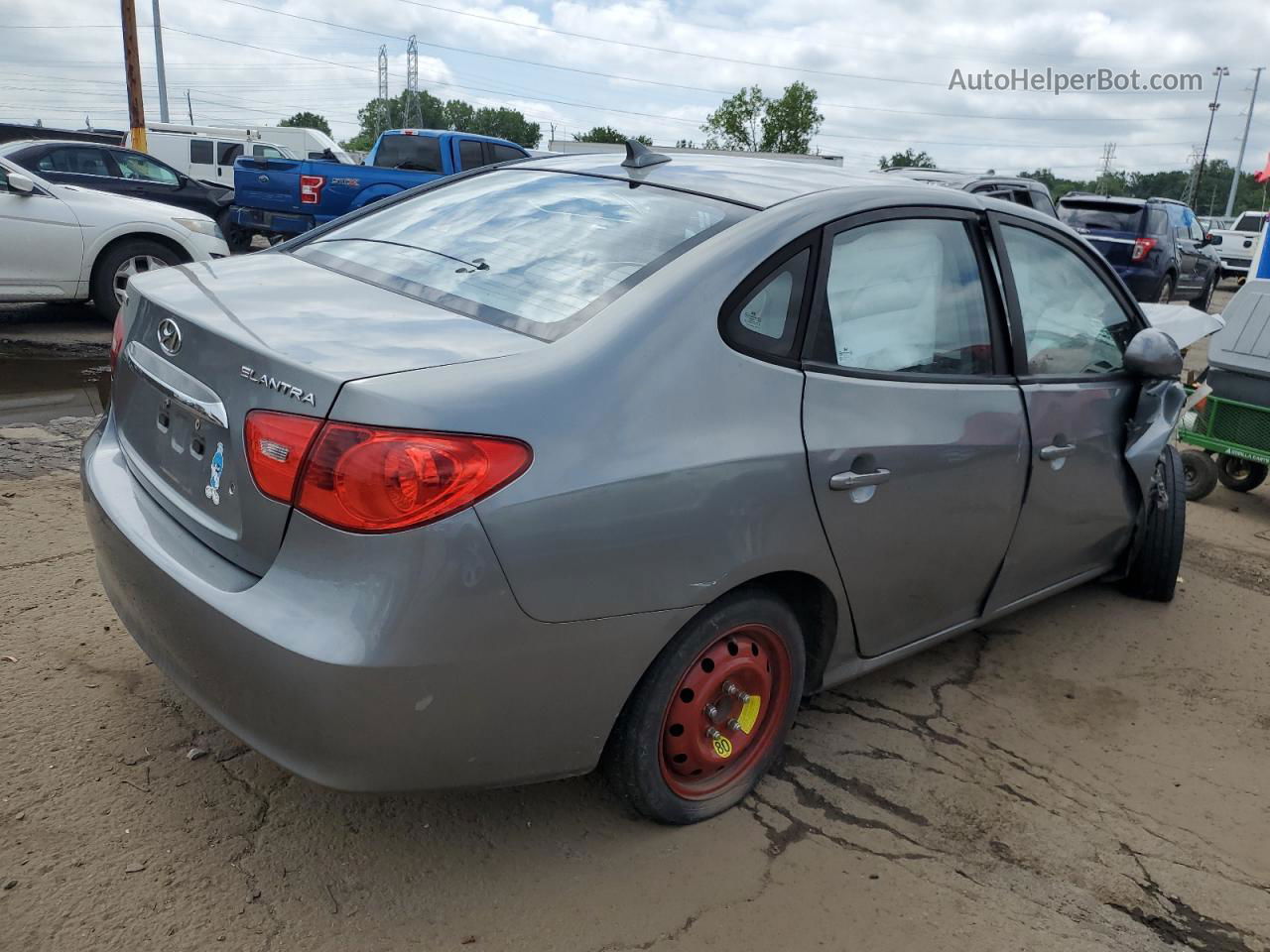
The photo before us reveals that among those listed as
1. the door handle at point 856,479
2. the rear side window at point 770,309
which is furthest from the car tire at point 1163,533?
the rear side window at point 770,309

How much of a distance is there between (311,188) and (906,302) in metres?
11.0

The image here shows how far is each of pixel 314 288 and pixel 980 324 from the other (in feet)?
6.25

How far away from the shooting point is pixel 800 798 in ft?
9.02

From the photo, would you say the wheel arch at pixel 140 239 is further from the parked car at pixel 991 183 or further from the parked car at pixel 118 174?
the parked car at pixel 991 183

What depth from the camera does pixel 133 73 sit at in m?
23.8

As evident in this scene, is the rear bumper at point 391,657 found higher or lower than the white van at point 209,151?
lower

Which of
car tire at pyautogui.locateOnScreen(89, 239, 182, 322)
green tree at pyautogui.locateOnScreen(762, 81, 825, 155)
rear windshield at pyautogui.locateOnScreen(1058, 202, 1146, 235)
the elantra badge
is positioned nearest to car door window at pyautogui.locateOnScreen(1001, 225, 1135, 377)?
the elantra badge

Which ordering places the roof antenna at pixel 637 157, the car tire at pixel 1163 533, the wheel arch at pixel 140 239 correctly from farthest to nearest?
1. the wheel arch at pixel 140 239
2. the car tire at pixel 1163 533
3. the roof antenna at pixel 637 157

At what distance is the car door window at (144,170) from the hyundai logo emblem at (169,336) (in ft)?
40.3

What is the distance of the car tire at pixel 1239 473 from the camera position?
19.5 feet

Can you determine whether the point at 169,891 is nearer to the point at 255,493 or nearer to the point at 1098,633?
the point at 255,493

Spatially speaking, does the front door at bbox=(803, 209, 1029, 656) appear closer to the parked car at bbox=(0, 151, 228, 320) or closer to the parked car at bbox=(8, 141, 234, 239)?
the parked car at bbox=(0, 151, 228, 320)

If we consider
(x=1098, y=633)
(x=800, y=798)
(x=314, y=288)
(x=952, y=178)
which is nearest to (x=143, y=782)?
(x=314, y=288)

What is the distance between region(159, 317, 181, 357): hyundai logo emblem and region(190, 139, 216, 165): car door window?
2499cm
